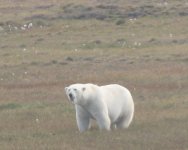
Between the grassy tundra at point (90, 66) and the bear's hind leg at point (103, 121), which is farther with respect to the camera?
the bear's hind leg at point (103, 121)

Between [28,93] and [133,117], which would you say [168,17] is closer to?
[28,93]

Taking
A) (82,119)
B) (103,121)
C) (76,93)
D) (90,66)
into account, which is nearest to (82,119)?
(82,119)

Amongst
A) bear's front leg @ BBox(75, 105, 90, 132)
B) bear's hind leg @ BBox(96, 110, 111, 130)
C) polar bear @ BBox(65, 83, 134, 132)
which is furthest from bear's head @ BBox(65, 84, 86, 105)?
bear's hind leg @ BBox(96, 110, 111, 130)

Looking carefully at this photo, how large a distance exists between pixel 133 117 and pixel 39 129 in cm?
228

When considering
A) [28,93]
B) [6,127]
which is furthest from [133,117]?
[28,93]

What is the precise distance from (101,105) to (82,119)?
47cm

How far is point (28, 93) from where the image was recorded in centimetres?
2188

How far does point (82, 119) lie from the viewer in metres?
15.1

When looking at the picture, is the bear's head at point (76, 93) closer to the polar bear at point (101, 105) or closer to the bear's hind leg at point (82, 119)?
the polar bear at point (101, 105)

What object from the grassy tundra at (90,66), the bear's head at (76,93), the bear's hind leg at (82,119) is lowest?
the grassy tundra at (90,66)

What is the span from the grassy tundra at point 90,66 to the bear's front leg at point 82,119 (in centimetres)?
15

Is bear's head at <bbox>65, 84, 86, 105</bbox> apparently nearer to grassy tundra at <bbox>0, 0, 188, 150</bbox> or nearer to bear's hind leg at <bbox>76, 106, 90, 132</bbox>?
bear's hind leg at <bbox>76, 106, 90, 132</bbox>

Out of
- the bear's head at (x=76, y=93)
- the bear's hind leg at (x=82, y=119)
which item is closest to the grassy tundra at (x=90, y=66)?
the bear's hind leg at (x=82, y=119)

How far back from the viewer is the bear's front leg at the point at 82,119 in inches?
593
